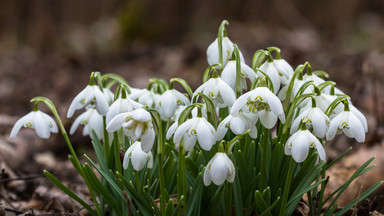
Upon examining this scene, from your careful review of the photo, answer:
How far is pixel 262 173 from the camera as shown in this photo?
168 centimetres

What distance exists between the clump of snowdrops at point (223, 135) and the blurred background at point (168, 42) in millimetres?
1324

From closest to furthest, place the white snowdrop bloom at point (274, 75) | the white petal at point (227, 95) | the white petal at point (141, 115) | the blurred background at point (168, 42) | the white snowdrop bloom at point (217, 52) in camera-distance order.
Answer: the white petal at point (141, 115)
the white petal at point (227, 95)
the white snowdrop bloom at point (274, 75)
the white snowdrop bloom at point (217, 52)
the blurred background at point (168, 42)

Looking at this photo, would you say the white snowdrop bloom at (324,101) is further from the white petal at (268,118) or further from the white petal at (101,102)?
the white petal at (101,102)

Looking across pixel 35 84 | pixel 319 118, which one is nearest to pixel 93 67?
pixel 35 84

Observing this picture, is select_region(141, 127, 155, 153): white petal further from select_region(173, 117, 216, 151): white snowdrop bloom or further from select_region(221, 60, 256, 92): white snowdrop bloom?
select_region(221, 60, 256, 92): white snowdrop bloom

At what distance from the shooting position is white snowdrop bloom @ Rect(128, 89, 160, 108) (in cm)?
192

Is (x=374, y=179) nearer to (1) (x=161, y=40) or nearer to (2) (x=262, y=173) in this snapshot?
(2) (x=262, y=173)

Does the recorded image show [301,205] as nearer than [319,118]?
No

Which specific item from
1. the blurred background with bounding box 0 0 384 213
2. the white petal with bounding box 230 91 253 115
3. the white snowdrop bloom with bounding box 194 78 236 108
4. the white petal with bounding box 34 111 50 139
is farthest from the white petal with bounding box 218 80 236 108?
the blurred background with bounding box 0 0 384 213

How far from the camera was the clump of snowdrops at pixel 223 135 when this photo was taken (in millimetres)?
1509

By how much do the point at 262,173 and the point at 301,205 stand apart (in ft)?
1.41

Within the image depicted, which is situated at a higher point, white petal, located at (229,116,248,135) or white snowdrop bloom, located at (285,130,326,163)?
white petal, located at (229,116,248,135)

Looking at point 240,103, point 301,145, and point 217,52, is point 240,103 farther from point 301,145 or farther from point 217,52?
point 217,52

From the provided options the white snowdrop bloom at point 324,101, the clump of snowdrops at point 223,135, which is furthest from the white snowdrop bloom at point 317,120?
the white snowdrop bloom at point 324,101
